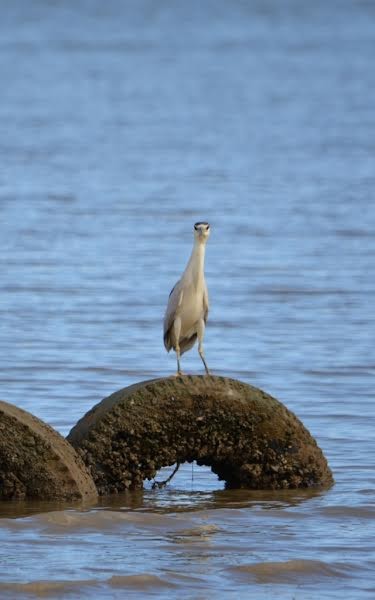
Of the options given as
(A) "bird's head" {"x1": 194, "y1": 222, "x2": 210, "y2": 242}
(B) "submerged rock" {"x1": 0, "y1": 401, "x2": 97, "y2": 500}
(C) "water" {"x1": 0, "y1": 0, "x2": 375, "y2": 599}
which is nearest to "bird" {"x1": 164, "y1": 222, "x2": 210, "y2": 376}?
(A) "bird's head" {"x1": 194, "y1": 222, "x2": 210, "y2": 242}

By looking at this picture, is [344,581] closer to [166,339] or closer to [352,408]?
[166,339]

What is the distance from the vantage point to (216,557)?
9438 mm

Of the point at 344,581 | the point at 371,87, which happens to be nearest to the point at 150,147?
the point at 371,87

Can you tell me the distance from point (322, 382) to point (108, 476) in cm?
410

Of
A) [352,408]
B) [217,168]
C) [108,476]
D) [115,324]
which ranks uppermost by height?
[217,168]

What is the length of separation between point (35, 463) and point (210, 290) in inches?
344

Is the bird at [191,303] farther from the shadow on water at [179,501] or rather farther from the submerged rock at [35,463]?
the submerged rock at [35,463]

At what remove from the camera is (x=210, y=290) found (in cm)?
1866

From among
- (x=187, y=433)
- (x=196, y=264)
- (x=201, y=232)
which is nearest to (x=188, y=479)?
(x=187, y=433)

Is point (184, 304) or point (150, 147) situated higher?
point (150, 147)

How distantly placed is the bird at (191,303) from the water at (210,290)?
1.01 m

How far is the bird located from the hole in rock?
2.54 feet

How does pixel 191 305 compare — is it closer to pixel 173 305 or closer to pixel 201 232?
pixel 173 305

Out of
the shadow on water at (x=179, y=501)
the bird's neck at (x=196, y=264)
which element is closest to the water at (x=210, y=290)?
the shadow on water at (x=179, y=501)
